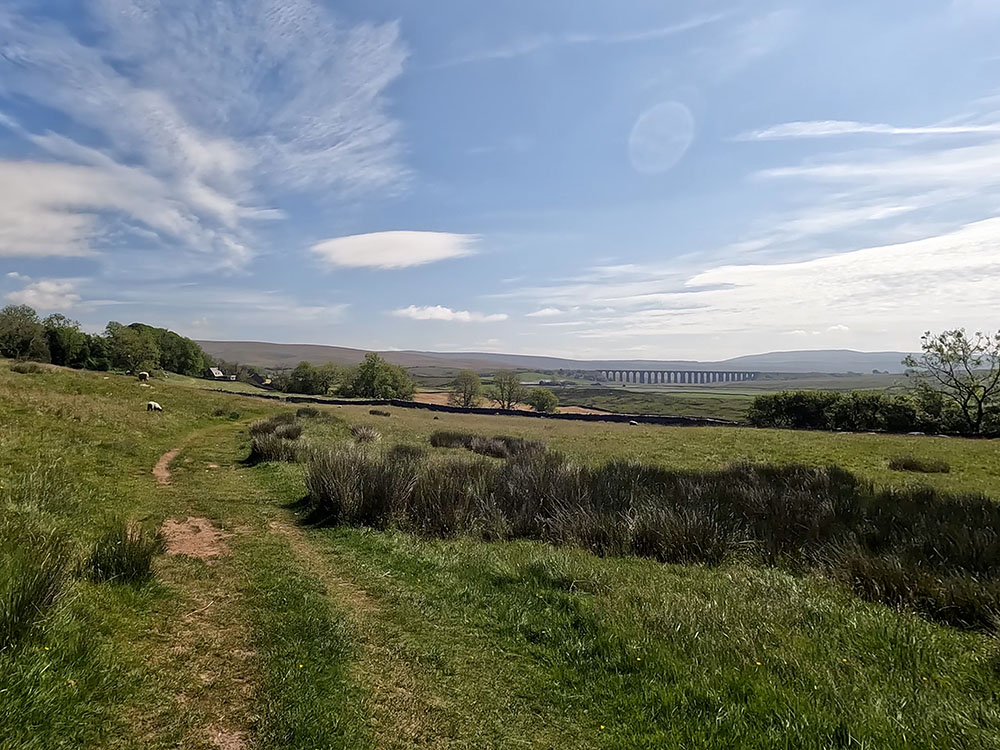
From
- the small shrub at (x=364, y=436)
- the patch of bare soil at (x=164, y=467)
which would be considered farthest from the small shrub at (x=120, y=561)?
the small shrub at (x=364, y=436)

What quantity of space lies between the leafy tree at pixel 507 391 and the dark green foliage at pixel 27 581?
101 metres

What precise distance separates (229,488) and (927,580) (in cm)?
1311

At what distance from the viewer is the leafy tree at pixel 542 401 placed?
4006 inches

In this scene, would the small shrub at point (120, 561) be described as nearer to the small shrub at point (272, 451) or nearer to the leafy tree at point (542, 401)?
the small shrub at point (272, 451)

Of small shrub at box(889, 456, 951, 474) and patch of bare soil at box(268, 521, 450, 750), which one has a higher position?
patch of bare soil at box(268, 521, 450, 750)

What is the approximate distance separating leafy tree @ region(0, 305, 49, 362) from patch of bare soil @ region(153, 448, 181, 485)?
62592 mm

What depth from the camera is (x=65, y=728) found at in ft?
11.0

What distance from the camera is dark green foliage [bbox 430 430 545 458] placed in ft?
70.6

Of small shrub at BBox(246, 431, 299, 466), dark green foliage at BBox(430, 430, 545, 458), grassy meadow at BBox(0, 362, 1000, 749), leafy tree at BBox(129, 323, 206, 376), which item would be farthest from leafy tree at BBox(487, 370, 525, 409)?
grassy meadow at BBox(0, 362, 1000, 749)

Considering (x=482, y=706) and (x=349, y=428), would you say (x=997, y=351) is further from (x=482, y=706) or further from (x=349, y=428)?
(x=482, y=706)

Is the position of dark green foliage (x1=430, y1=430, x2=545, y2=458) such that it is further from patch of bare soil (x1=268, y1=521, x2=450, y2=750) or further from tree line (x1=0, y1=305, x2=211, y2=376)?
tree line (x1=0, y1=305, x2=211, y2=376)

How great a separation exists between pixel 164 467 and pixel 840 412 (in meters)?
47.9

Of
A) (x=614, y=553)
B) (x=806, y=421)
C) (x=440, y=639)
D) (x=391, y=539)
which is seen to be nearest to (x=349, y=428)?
(x=391, y=539)

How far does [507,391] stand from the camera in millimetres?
108688
